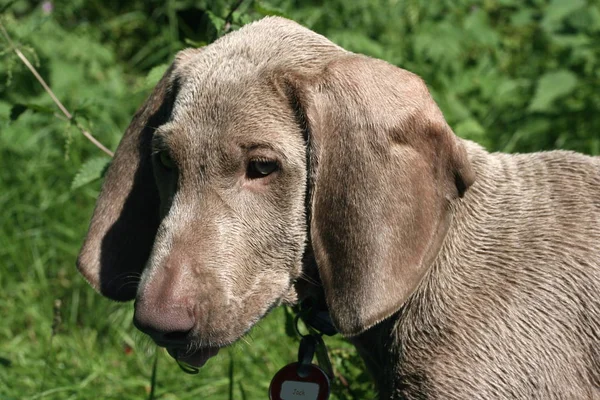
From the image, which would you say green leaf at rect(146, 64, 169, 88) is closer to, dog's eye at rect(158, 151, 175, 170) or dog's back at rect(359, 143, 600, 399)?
dog's eye at rect(158, 151, 175, 170)

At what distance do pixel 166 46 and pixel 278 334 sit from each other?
311 centimetres

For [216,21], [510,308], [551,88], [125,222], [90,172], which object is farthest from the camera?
[551,88]

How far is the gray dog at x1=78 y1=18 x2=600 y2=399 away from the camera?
2.85 meters

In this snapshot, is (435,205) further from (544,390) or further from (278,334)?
(278,334)

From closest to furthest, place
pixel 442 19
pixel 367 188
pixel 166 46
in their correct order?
pixel 367 188 → pixel 442 19 → pixel 166 46

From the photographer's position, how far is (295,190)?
294 centimetres

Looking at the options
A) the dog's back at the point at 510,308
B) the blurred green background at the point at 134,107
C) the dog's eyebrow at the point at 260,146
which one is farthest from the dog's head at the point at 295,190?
the blurred green background at the point at 134,107

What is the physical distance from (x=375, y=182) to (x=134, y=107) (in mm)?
3945

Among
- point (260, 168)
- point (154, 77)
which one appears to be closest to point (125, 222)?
point (154, 77)

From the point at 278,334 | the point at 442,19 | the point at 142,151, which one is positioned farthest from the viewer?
the point at 442,19

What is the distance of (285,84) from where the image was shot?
2.99 m

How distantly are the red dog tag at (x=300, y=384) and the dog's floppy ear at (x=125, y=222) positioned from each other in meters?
0.62

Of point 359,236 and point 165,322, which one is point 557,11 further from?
point 165,322

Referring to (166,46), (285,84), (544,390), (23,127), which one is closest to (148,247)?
(285,84)
